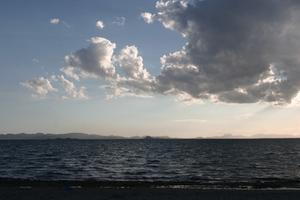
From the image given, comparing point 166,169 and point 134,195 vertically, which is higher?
point 166,169

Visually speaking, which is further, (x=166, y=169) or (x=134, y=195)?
(x=166, y=169)

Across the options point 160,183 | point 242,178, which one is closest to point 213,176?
point 242,178

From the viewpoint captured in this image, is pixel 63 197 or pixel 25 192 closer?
pixel 63 197

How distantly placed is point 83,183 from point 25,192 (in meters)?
10.7

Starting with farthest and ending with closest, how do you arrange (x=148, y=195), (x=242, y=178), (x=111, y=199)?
(x=242, y=178)
(x=148, y=195)
(x=111, y=199)

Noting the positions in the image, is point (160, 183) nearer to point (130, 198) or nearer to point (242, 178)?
point (242, 178)

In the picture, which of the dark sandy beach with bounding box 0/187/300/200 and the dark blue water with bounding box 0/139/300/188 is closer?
the dark sandy beach with bounding box 0/187/300/200

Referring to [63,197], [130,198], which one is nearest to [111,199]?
[130,198]

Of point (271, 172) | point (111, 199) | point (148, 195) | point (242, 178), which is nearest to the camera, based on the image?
point (111, 199)

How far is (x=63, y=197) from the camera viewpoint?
2839 cm

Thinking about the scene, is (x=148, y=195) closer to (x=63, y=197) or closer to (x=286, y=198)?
(x=63, y=197)

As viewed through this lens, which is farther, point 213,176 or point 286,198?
point 213,176

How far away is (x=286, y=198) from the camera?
27938 millimetres

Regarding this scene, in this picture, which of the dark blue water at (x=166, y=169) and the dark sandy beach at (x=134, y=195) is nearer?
the dark sandy beach at (x=134, y=195)
